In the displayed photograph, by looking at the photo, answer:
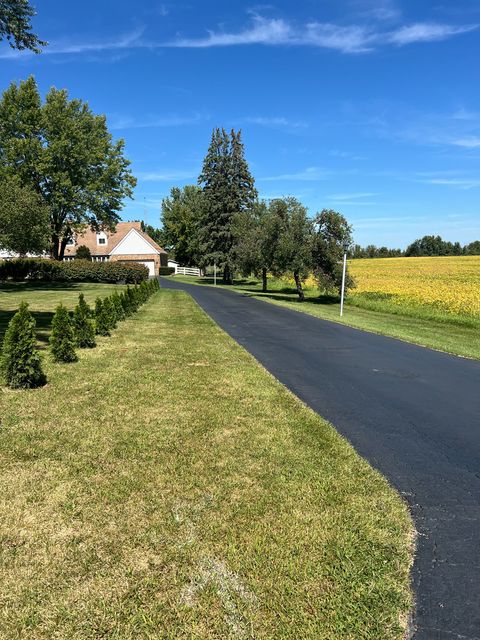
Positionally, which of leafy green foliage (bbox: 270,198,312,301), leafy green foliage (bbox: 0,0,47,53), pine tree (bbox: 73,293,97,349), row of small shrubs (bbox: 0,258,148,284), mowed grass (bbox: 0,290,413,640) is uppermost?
leafy green foliage (bbox: 0,0,47,53)

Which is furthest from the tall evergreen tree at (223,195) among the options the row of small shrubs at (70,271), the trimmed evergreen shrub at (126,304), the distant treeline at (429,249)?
the distant treeline at (429,249)

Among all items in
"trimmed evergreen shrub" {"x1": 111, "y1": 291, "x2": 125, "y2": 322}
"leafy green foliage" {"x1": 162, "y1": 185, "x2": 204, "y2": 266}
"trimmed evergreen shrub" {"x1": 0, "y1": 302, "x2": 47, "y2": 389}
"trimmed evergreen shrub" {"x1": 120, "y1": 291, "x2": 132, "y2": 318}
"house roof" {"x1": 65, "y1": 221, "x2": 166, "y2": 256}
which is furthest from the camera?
"leafy green foliage" {"x1": 162, "y1": 185, "x2": 204, "y2": 266}

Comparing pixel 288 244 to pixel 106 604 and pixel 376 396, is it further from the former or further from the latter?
pixel 106 604

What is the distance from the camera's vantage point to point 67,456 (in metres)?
4.55

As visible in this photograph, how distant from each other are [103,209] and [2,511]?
41.0 metres

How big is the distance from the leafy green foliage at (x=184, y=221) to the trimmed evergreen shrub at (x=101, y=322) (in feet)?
166

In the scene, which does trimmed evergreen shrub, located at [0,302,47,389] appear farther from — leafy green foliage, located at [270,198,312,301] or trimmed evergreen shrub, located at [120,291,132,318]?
leafy green foliage, located at [270,198,312,301]

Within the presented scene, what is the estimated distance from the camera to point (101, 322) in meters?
12.2

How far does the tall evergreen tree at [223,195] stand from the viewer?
50.0m

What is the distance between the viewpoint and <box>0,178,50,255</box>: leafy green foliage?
90.4ft

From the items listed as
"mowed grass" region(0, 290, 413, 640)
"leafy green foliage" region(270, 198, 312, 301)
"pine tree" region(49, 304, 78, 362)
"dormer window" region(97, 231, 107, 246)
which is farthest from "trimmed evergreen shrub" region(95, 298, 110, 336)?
"dormer window" region(97, 231, 107, 246)

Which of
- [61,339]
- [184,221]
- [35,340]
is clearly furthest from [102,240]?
[35,340]

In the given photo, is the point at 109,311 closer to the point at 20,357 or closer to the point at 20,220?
the point at 20,357

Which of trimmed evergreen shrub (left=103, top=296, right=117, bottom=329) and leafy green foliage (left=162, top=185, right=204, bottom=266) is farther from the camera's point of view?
leafy green foliage (left=162, top=185, right=204, bottom=266)
